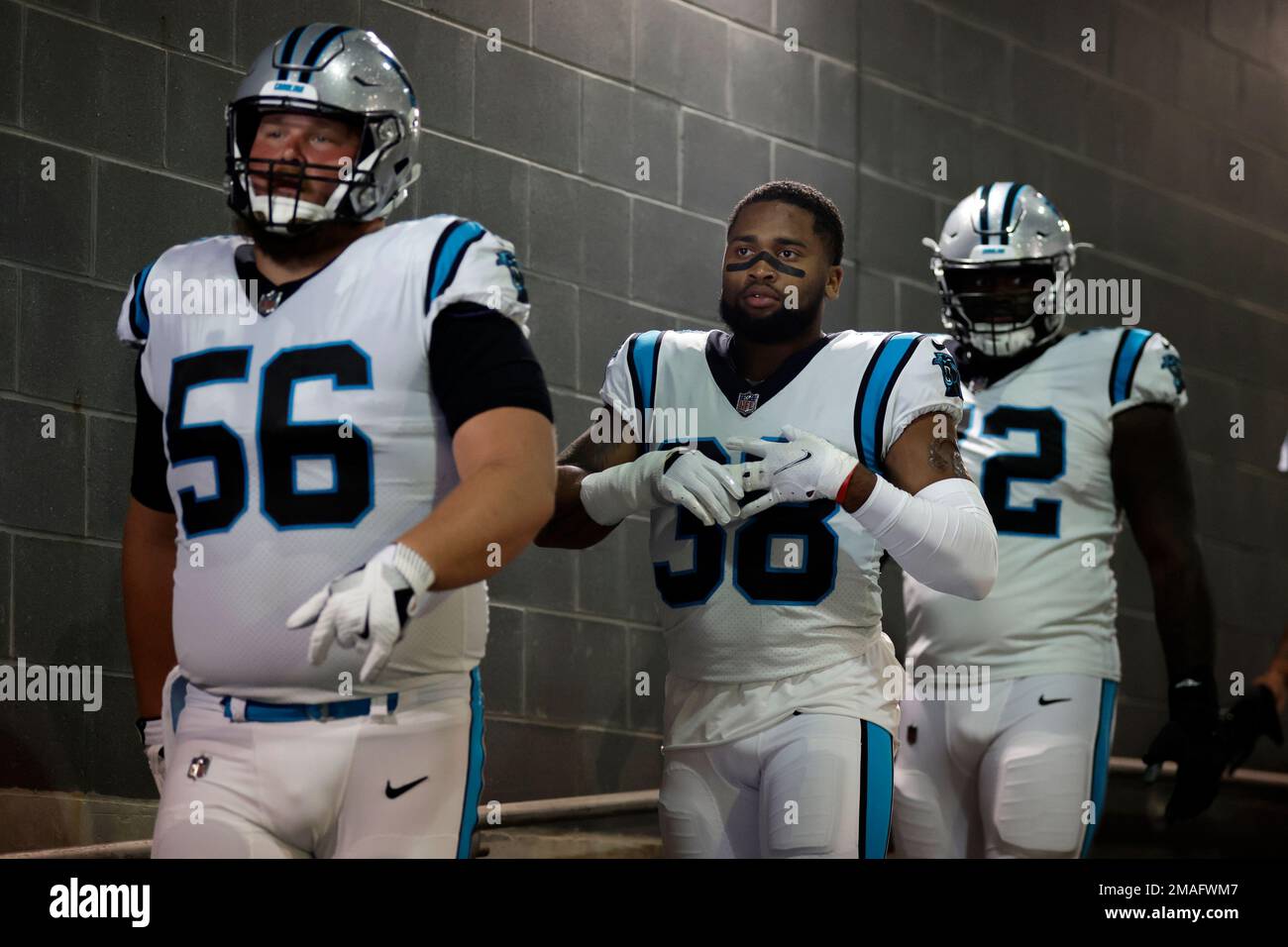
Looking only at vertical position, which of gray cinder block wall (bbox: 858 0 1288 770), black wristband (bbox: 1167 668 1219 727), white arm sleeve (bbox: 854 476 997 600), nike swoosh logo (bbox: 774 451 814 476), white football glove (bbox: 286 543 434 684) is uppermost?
gray cinder block wall (bbox: 858 0 1288 770)

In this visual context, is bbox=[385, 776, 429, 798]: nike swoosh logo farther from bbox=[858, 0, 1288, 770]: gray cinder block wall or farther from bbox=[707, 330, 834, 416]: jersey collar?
bbox=[858, 0, 1288, 770]: gray cinder block wall

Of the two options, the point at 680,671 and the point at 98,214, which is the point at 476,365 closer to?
the point at 680,671

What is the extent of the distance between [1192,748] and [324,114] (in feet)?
6.08

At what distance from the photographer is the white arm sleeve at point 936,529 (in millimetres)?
2320

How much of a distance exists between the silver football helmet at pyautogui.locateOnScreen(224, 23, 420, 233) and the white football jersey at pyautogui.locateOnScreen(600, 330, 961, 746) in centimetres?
69

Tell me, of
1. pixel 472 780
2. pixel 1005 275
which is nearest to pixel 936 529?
pixel 472 780

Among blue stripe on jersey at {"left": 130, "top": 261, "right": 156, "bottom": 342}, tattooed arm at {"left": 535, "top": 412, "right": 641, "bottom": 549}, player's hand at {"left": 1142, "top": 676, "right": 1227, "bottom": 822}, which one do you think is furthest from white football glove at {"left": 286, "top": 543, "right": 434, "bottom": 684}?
player's hand at {"left": 1142, "top": 676, "right": 1227, "bottom": 822}

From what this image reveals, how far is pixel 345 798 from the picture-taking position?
183cm

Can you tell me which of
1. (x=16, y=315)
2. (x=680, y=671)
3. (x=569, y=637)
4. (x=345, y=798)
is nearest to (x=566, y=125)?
(x=569, y=637)

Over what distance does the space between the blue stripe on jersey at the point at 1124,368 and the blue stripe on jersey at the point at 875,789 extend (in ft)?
3.35

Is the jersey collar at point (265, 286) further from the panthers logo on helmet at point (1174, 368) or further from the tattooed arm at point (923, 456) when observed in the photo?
the panthers logo on helmet at point (1174, 368)

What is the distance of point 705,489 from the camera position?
2.36 m

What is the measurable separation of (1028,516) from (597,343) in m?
1.18

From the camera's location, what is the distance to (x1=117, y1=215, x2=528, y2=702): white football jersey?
6.08 ft
